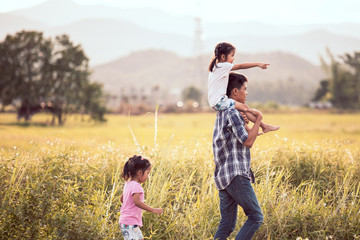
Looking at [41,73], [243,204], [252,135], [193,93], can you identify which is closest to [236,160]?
[252,135]

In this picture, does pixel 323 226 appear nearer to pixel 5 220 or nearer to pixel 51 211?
pixel 51 211

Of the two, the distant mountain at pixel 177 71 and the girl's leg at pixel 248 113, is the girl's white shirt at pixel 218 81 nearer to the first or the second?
the girl's leg at pixel 248 113

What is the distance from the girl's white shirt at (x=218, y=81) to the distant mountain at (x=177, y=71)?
9340cm

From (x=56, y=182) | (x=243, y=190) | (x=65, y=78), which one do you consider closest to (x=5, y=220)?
(x=56, y=182)

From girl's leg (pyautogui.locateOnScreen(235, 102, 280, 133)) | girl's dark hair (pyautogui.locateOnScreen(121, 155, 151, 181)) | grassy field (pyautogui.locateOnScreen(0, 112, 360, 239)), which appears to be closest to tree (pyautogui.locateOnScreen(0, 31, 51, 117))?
grassy field (pyautogui.locateOnScreen(0, 112, 360, 239))

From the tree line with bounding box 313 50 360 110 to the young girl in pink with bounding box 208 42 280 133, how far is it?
39051 mm

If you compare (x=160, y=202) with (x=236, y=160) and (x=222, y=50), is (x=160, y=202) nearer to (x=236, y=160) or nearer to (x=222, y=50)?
(x=236, y=160)

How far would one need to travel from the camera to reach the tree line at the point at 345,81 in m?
39.4

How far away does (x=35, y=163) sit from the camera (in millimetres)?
5879

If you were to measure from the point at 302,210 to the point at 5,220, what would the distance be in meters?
3.47

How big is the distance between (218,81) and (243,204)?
1.11m

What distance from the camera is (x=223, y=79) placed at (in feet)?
11.8

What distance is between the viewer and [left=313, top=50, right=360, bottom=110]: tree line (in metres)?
39.4

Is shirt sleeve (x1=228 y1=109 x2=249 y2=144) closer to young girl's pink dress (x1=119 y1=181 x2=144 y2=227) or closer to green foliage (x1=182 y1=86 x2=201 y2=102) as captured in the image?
young girl's pink dress (x1=119 y1=181 x2=144 y2=227)
